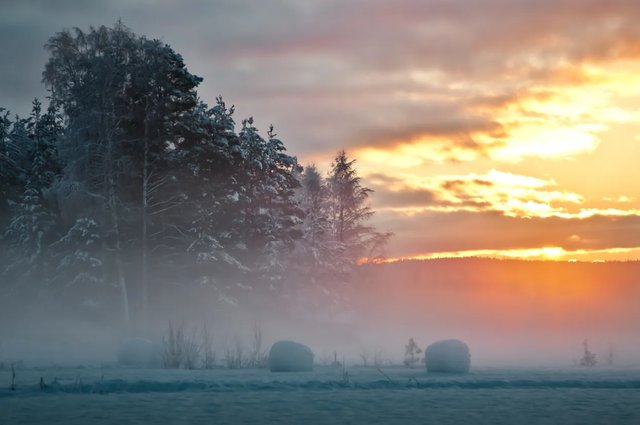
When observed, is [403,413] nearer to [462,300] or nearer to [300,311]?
[300,311]

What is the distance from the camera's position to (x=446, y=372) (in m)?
18.4

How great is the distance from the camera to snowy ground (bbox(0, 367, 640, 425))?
372 inches

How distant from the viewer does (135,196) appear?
3203 centimetres

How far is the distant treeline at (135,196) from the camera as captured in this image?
30.5 meters

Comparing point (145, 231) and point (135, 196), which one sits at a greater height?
point (135, 196)

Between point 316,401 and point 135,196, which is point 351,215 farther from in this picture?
point 316,401

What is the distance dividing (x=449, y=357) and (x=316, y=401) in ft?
26.4

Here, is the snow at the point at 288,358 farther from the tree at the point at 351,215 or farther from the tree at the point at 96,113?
the tree at the point at 351,215

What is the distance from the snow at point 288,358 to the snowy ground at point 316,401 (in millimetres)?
3343

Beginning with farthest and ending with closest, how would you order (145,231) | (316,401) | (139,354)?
(145,231) < (139,354) < (316,401)

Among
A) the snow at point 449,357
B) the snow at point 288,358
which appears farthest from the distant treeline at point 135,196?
the snow at point 449,357

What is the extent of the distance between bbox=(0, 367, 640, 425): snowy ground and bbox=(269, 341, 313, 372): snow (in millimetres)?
3343

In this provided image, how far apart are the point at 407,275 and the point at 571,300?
2225 cm

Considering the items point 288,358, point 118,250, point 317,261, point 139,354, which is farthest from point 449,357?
point 317,261
